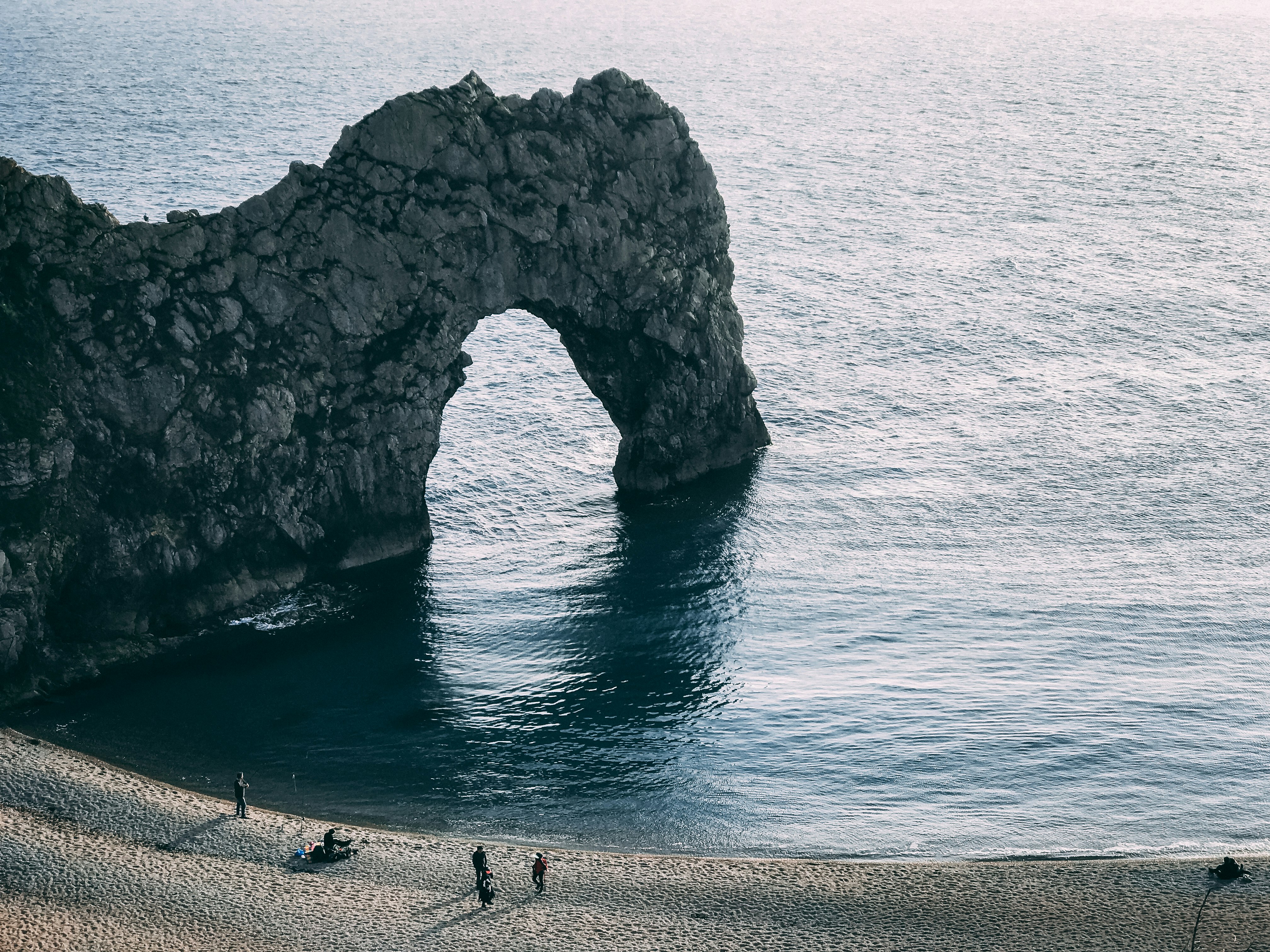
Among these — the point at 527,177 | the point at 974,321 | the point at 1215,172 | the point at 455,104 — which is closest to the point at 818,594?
the point at 527,177

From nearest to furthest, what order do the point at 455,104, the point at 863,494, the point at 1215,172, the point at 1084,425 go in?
1. the point at 455,104
2. the point at 863,494
3. the point at 1084,425
4. the point at 1215,172

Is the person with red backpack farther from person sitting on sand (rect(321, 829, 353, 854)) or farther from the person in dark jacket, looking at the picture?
person sitting on sand (rect(321, 829, 353, 854))

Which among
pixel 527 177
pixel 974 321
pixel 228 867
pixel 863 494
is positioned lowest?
pixel 228 867

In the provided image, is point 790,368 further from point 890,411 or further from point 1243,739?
point 1243,739

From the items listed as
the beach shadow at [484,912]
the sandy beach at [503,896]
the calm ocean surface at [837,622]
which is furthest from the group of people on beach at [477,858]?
the calm ocean surface at [837,622]

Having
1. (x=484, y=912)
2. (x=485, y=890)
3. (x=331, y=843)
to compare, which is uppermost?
(x=331, y=843)

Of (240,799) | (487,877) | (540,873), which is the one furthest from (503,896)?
(240,799)

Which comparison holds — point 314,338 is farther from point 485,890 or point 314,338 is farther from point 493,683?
point 485,890
